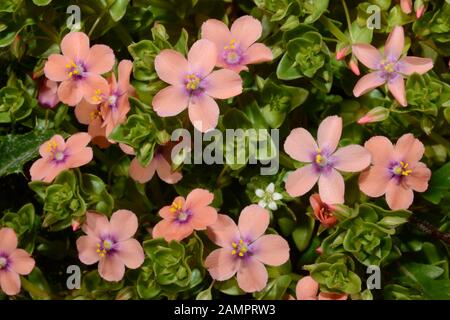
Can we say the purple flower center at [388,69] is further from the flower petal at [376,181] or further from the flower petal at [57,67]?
the flower petal at [57,67]

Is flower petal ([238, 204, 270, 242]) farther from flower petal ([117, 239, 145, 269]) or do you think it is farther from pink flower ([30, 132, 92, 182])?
pink flower ([30, 132, 92, 182])

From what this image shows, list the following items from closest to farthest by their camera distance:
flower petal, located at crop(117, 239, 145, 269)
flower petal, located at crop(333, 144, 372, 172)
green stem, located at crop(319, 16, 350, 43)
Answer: flower petal, located at crop(333, 144, 372, 172) → flower petal, located at crop(117, 239, 145, 269) → green stem, located at crop(319, 16, 350, 43)

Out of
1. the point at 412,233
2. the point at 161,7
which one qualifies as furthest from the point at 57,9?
the point at 412,233

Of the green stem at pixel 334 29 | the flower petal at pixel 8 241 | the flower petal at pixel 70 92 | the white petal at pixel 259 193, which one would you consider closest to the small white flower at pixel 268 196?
the white petal at pixel 259 193

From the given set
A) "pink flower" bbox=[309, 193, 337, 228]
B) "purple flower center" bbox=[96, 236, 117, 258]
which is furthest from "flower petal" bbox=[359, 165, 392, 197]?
"purple flower center" bbox=[96, 236, 117, 258]

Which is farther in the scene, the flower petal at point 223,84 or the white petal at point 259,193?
the white petal at point 259,193

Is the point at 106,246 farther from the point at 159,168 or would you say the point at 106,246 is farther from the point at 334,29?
the point at 334,29

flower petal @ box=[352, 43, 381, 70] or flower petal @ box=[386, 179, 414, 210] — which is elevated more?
flower petal @ box=[352, 43, 381, 70]
